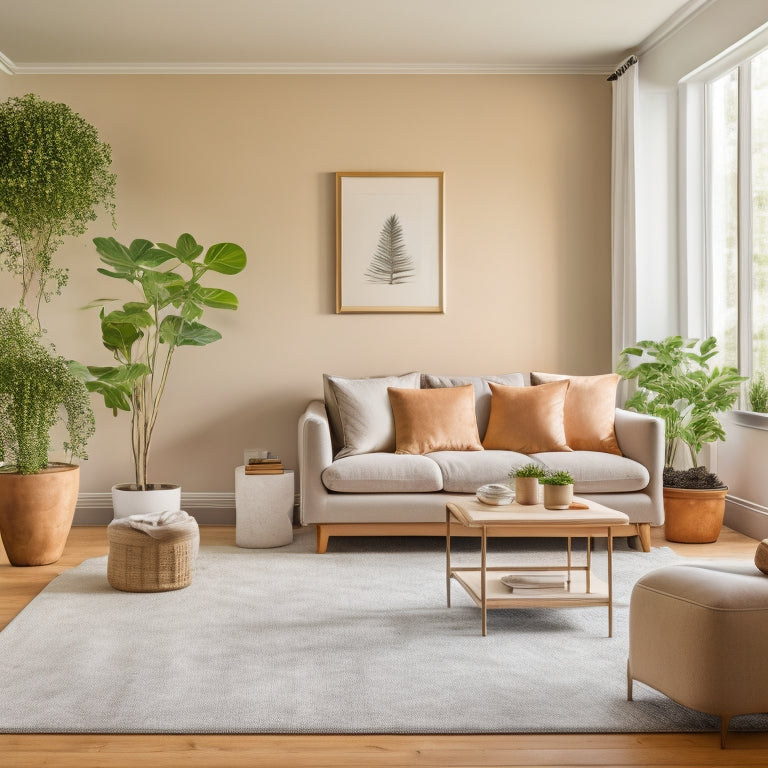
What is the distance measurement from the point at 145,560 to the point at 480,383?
91.8 inches

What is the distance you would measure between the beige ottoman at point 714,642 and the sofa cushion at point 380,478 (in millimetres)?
2096

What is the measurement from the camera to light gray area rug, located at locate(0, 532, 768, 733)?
2.38 metres

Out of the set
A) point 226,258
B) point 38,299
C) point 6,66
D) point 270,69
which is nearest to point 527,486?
point 226,258

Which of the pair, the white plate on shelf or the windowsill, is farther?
the windowsill

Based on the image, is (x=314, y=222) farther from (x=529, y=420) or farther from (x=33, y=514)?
(x=33, y=514)

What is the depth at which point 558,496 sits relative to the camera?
127 inches

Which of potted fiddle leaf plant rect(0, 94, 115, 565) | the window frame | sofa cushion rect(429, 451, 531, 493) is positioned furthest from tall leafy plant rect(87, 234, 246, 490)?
the window frame

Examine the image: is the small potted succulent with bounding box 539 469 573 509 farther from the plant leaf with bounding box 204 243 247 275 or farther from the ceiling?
the ceiling

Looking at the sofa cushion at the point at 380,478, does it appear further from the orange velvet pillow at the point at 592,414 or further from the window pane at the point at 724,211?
the window pane at the point at 724,211

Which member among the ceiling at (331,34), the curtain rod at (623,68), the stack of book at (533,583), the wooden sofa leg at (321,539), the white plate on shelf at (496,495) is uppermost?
the ceiling at (331,34)

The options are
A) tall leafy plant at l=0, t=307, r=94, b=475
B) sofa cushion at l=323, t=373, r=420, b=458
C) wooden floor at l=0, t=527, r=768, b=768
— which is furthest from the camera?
sofa cushion at l=323, t=373, r=420, b=458

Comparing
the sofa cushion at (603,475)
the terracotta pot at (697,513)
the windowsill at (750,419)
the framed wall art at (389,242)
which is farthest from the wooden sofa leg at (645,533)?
the framed wall art at (389,242)

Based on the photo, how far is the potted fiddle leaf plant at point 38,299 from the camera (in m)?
4.12

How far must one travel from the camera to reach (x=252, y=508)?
465cm
